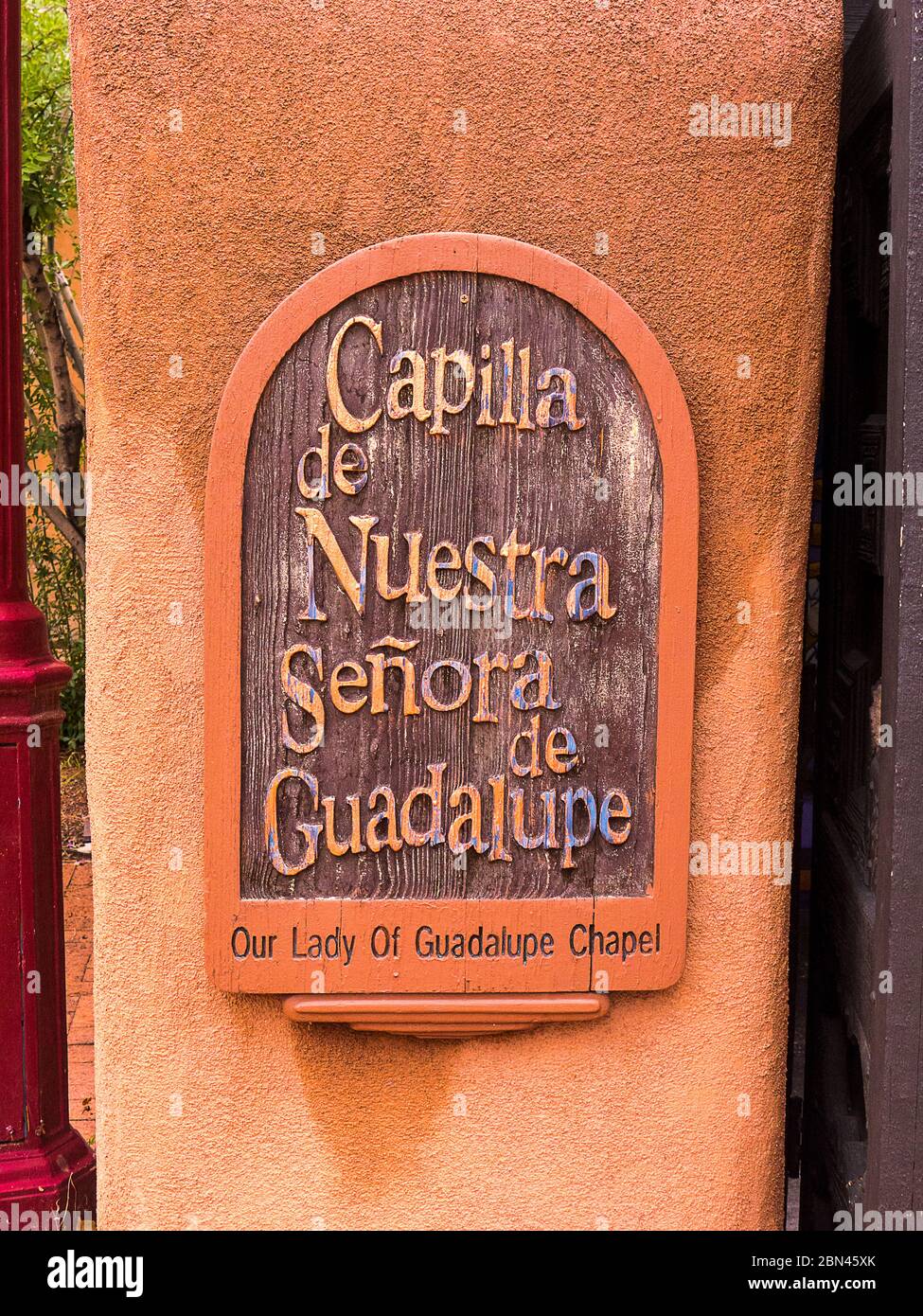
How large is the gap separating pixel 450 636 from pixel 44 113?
17.4ft

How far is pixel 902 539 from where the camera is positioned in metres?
2.02

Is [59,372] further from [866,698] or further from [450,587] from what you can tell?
[866,698]

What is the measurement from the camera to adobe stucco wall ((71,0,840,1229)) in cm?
232

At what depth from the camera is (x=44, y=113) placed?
6.31 metres

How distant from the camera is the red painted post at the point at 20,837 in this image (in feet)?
9.18

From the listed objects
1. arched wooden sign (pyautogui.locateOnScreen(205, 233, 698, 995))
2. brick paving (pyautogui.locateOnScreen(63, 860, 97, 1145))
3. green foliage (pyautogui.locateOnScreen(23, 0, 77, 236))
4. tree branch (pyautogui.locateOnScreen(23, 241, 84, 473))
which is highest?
green foliage (pyautogui.locateOnScreen(23, 0, 77, 236))

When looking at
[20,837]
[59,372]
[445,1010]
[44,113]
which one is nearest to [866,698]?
[445,1010]

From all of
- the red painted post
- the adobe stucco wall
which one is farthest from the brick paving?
the adobe stucco wall

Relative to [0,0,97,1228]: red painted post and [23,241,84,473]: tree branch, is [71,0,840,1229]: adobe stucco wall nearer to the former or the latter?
[0,0,97,1228]: red painted post

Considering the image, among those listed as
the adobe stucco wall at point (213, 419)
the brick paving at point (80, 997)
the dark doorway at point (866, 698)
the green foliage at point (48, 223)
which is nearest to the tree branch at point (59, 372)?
the green foliage at point (48, 223)

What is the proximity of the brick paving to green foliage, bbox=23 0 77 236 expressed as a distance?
132 inches

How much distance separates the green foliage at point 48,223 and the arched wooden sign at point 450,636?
352 centimetres

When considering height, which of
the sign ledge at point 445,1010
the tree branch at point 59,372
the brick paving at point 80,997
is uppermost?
the tree branch at point 59,372

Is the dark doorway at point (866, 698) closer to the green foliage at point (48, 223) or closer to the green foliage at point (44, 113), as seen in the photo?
the green foliage at point (48, 223)
